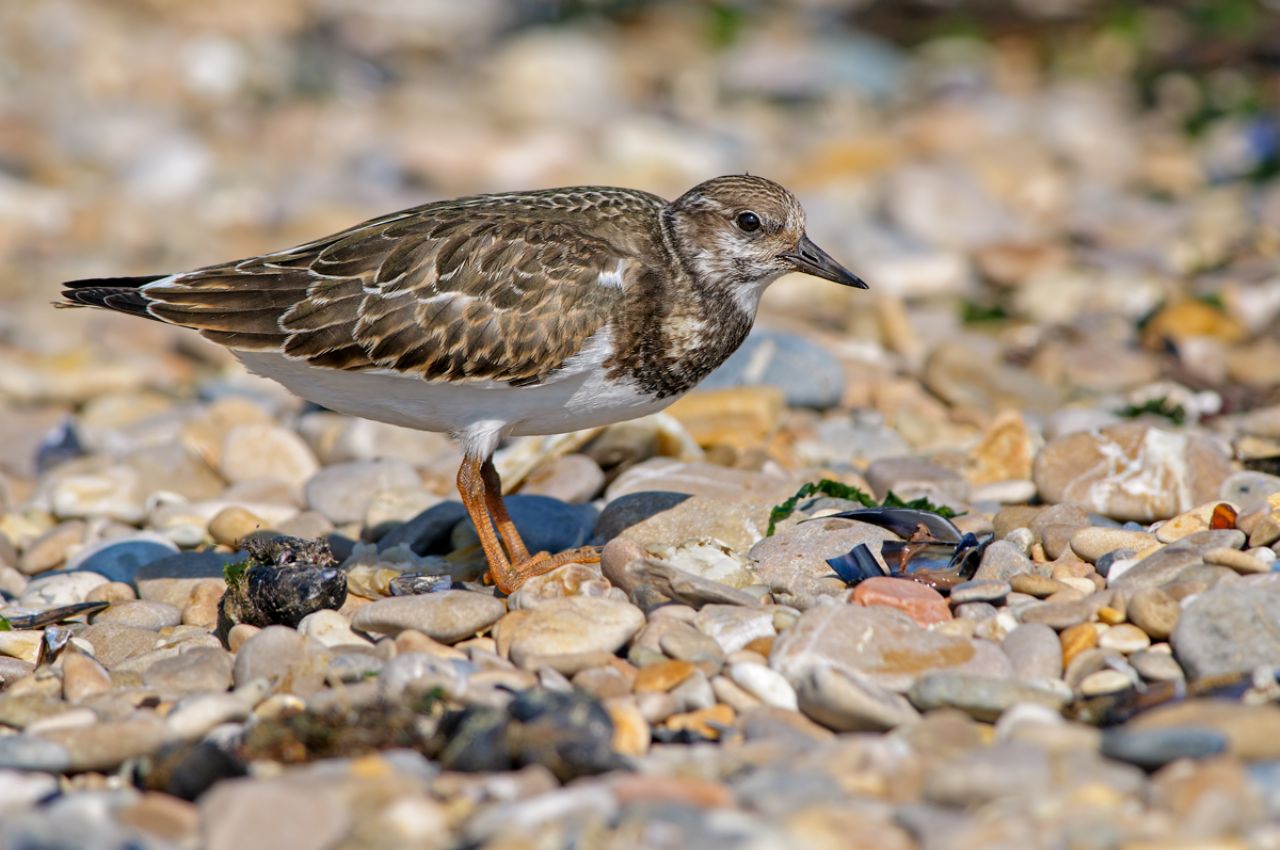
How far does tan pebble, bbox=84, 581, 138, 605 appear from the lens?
19.0 feet

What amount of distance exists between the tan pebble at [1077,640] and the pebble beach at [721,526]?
16 millimetres

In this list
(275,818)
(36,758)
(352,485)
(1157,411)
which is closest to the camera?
(275,818)

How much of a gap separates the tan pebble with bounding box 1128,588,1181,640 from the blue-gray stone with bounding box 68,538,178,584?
3808 millimetres

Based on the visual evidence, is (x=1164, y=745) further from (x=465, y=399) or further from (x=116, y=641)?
(x=116, y=641)

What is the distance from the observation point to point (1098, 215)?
11680 mm

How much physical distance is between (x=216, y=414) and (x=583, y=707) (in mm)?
4544

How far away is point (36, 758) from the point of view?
405cm

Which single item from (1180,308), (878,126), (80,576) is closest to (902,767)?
(80,576)

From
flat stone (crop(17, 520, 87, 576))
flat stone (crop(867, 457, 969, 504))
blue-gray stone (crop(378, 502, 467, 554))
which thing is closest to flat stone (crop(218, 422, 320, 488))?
flat stone (crop(17, 520, 87, 576))

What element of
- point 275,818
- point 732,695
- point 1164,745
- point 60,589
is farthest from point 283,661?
point 1164,745

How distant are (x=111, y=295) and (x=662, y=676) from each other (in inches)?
110

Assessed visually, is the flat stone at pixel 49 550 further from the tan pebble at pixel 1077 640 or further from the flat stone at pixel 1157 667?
the flat stone at pixel 1157 667

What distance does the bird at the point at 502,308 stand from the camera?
539 cm

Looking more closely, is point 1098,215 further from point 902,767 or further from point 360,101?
point 902,767
